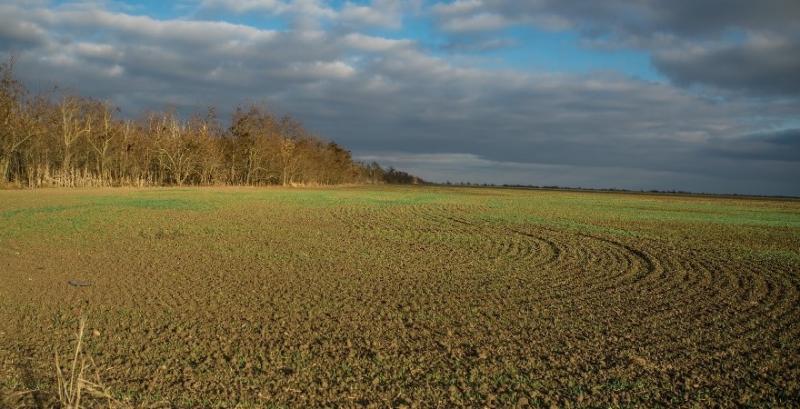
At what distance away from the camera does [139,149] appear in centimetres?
5281

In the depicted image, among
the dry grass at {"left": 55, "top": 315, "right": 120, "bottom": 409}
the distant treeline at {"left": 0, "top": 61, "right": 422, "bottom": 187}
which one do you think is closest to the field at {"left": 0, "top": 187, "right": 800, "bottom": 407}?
the dry grass at {"left": 55, "top": 315, "right": 120, "bottom": 409}

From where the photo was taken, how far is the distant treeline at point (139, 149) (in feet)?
139

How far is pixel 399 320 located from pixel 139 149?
52.3m

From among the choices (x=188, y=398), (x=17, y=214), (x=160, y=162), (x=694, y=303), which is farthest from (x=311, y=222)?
(x=160, y=162)

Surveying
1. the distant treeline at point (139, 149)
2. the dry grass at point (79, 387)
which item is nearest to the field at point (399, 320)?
the dry grass at point (79, 387)

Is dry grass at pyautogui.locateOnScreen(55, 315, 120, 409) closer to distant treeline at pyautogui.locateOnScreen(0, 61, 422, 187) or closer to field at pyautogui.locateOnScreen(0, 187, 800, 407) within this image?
field at pyautogui.locateOnScreen(0, 187, 800, 407)

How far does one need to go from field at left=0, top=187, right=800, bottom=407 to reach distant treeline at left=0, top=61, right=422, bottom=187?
104 feet

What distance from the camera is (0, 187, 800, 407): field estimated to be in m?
5.30

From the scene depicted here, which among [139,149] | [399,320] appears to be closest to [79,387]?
[399,320]

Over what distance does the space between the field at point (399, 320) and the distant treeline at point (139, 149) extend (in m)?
31.7

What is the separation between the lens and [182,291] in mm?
9195

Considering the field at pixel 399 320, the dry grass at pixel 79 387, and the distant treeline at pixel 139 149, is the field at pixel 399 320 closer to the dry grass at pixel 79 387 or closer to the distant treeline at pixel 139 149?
the dry grass at pixel 79 387

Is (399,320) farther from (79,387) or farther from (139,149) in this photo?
(139,149)

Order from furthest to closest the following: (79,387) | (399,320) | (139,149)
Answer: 1. (139,149)
2. (399,320)
3. (79,387)
